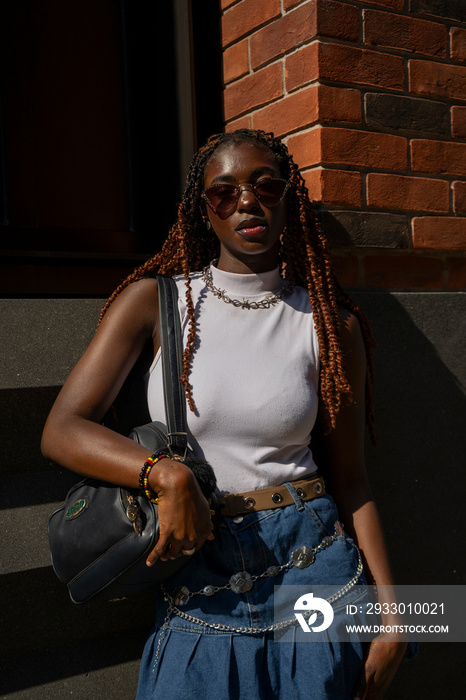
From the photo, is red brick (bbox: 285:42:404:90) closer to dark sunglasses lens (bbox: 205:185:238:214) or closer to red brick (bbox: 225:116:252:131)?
red brick (bbox: 225:116:252:131)

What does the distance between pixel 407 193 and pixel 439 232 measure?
241 millimetres

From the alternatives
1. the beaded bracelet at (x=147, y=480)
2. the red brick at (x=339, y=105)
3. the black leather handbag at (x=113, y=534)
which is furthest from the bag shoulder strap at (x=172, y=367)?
the red brick at (x=339, y=105)

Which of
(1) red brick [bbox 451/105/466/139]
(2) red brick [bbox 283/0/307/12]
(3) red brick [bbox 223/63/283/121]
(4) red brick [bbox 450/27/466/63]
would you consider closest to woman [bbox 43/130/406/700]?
(3) red brick [bbox 223/63/283/121]

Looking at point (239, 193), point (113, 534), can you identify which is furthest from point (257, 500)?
point (239, 193)

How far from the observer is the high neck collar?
6.79 ft

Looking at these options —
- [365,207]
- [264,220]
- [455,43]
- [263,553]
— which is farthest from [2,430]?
[455,43]

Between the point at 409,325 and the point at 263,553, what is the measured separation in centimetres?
139

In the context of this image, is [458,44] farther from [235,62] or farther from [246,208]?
[246,208]

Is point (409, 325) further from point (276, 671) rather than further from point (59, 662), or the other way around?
point (59, 662)

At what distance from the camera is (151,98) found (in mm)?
3074

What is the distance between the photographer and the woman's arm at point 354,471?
2064mm

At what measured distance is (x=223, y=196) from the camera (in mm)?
2004

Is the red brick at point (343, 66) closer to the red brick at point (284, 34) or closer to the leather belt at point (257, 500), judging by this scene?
the red brick at point (284, 34)

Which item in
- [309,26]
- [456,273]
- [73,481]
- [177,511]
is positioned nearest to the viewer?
[177,511]
